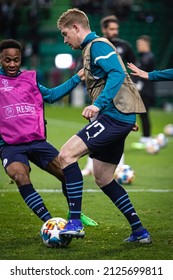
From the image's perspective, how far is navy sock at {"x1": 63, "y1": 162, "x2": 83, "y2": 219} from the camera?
25.3 ft

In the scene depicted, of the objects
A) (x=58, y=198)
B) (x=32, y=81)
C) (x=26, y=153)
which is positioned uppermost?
(x=32, y=81)

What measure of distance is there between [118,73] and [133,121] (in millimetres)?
506

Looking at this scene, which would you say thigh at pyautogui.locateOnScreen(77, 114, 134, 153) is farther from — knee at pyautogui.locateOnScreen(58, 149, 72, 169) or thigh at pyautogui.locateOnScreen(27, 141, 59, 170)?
thigh at pyautogui.locateOnScreen(27, 141, 59, 170)

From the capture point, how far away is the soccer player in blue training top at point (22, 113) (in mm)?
8336

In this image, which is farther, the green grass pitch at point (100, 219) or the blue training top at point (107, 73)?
the blue training top at point (107, 73)

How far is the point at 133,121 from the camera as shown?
7961mm

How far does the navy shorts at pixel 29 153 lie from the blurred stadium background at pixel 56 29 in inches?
1056

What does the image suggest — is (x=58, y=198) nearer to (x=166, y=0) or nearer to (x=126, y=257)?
(x=126, y=257)

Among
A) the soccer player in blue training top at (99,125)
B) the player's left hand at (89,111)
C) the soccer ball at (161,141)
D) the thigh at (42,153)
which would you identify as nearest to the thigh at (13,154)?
the thigh at (42,153)

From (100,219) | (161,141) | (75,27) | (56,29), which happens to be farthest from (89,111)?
(56,29)

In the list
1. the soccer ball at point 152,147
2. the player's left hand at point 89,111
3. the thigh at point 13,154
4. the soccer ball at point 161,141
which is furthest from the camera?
the soccer ball at point 161,141

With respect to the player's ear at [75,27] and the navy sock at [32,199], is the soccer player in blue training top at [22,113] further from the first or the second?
the player's ear at [75,27]
